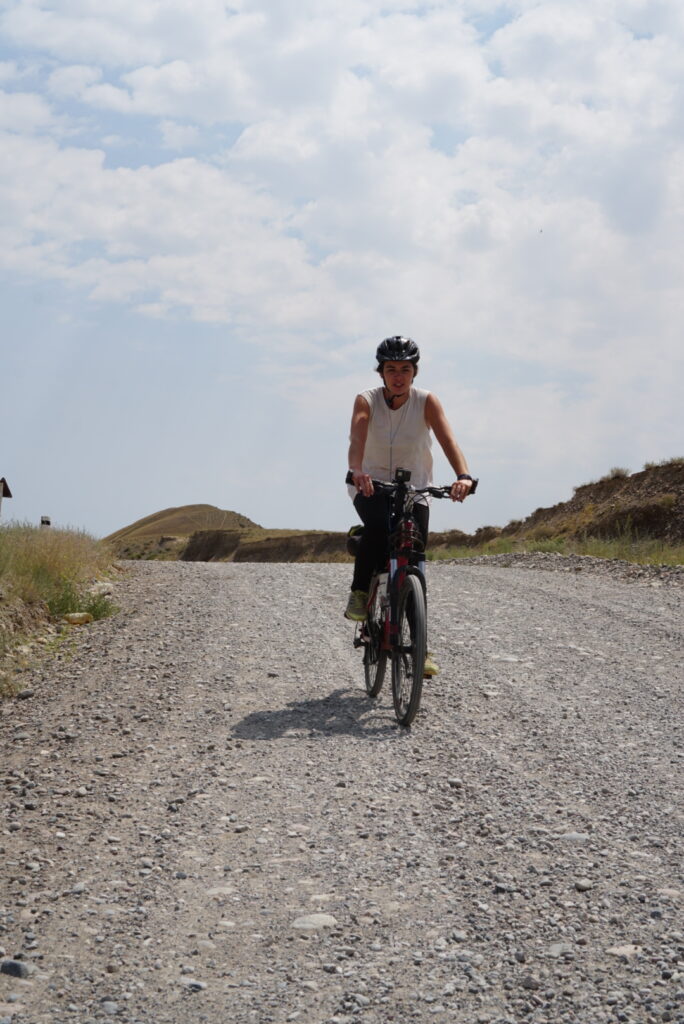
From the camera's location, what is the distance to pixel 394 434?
6.55 metres

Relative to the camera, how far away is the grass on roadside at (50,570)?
34.5 feet

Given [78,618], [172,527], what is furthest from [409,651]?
[172,527]

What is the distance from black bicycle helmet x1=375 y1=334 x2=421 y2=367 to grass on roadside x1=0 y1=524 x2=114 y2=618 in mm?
5487

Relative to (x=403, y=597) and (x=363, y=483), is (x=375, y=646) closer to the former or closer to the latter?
(x=403, y=597)

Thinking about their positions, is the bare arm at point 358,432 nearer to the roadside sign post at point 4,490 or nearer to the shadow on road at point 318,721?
the shadow on road at point 318,721

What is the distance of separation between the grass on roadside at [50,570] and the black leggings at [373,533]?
15.7 ft

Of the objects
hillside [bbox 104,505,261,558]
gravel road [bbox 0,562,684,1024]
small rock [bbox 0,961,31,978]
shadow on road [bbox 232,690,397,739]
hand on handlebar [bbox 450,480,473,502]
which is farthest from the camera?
hillside [bbox 104,505,261,558]

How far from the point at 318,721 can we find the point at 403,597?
38.5 inches

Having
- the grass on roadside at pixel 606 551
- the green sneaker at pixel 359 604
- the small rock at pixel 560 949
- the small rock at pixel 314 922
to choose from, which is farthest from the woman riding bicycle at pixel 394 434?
the grass on roadside at pixel 606 551

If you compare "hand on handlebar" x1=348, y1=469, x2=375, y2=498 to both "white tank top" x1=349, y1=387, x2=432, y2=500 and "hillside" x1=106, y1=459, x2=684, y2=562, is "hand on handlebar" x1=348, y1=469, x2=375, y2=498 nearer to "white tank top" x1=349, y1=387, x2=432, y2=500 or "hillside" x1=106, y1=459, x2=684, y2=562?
"white tank top" x1=349, y1=387, x2=432, y2=500

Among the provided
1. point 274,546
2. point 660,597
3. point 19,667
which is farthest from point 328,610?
point 274,546

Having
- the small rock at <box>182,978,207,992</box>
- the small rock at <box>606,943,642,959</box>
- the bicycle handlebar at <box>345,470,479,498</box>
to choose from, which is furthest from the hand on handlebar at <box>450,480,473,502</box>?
the small rock at <box>182,978,207,992</box>

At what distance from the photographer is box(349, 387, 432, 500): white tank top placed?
21.5ft

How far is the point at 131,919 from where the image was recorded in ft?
11.7
